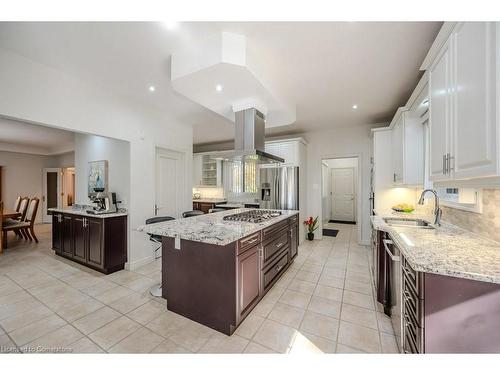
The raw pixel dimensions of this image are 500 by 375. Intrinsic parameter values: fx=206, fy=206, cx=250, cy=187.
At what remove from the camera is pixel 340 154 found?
4797 mm

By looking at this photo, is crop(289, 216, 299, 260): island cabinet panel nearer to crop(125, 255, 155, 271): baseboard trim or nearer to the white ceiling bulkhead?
the white ceiling bulkhead

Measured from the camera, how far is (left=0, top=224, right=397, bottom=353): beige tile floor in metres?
1.66

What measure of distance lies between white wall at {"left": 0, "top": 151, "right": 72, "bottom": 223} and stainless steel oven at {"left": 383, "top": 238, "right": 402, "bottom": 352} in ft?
29.3

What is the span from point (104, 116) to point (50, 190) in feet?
21.5

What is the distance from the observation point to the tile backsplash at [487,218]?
57.4 inches

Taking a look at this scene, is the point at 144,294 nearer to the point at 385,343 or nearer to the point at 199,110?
the point at 385,343

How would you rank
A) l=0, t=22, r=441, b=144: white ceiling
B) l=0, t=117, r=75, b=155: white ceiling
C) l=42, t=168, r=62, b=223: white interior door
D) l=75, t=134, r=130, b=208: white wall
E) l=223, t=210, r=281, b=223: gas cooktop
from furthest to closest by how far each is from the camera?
1. l=42, t=168, r=62, b=223: white interior door
2. l=0, t=117, r=75, b=155: white ceiling
3. l=75, t=134, r=130, b=208: white wall
4. l=223, t=210, r=281, b=223: gas cooktop
5. l=0, t=22, r=441, b=144: white ceiling

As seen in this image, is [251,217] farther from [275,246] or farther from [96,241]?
[96,241]

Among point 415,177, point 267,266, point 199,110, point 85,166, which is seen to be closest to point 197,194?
point 85,166

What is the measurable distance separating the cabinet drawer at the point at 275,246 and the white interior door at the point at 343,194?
502cm

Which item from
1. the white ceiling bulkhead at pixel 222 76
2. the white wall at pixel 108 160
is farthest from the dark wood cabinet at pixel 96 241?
the white ceiling bulkhead at pixel 222 76

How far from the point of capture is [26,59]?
2174 millimetres

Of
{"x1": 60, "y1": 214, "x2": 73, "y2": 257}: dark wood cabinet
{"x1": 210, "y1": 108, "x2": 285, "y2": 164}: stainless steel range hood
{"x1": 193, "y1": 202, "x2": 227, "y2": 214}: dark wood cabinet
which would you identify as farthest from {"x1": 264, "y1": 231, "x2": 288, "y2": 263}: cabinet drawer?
{"x1": 60, "y1": 214, "x2": 73, "y2": 257}: dark wood cabinet

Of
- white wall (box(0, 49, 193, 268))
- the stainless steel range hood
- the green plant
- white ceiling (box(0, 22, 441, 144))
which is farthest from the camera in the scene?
the green plant
